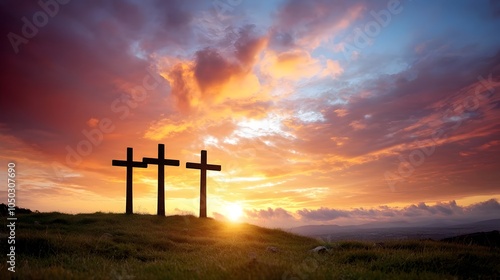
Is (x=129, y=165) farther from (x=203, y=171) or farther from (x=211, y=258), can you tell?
(x=211, y=258)

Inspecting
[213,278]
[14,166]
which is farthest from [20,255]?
[213,278]

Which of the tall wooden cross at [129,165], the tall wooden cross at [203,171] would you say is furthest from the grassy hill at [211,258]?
the tall wooden cross at [203,171]

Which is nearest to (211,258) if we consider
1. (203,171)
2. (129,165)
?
(203,171)

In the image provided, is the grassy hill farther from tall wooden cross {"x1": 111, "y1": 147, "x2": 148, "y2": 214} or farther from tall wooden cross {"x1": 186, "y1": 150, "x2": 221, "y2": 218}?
tall wooden cross {"x1": 186, "y1": 150, "x2": 221, "y2": 218}

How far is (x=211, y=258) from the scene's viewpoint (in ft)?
30.6

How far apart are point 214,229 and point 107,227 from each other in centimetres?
626

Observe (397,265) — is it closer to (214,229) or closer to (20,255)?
(20,255)

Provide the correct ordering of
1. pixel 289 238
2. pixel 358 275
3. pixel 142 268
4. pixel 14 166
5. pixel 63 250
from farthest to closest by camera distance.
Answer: pixel 289 238
pixel 63 250
pixel 14 166
pixel 142 268
pixel 358 275

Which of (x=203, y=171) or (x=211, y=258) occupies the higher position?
(x=203, y=171)

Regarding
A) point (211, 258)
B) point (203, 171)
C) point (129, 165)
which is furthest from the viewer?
point (203, 171)

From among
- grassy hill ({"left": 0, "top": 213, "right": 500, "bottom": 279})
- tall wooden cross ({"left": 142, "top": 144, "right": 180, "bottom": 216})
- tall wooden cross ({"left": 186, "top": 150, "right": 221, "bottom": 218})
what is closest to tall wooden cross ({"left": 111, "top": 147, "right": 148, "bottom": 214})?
tall wooden cross ({"left": 142, "top": 144, "right": 180, "bottom": 216})

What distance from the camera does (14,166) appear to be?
948 cm

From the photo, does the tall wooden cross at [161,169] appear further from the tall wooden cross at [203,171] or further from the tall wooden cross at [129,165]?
the tall wooden cross at [203,171]

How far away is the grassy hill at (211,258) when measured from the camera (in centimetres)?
625
